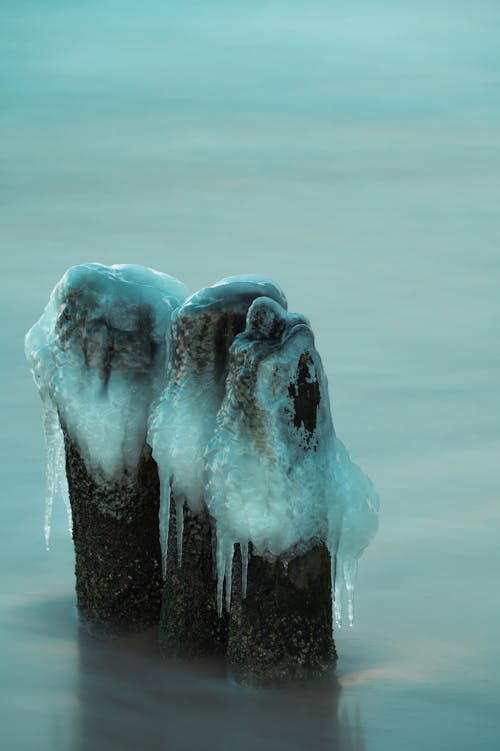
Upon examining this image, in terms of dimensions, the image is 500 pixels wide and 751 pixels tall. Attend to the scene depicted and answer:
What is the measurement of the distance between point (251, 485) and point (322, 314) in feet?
21.8

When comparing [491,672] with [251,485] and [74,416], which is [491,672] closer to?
[251,485]

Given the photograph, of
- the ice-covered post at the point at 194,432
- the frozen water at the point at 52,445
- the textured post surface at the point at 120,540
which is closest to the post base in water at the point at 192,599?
the ice-covered post at the point at 194,432

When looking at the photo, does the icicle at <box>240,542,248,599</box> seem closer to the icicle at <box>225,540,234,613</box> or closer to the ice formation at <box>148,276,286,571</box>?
the icicle at <box>225,540,234,613</box>

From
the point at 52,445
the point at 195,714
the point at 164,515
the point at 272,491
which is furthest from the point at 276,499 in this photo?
the point at 52,445

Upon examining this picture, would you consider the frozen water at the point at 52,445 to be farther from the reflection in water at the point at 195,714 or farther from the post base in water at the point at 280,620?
the post base in water at the point at 280,620

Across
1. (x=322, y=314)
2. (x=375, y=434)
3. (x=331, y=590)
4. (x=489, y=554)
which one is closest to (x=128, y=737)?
(x=331, y=590)

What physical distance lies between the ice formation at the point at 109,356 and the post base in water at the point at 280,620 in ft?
2.50

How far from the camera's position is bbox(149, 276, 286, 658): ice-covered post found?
21.2 ft

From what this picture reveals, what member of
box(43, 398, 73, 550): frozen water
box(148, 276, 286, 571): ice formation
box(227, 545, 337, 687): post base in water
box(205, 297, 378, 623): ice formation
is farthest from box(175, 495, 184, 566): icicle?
box(43, 398, 73, 550): frozen water

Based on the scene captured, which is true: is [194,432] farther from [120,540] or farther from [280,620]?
[280,620]

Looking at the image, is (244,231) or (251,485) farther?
(244,231)

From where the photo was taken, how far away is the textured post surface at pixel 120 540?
6859mm

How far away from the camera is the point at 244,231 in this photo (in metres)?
15.1

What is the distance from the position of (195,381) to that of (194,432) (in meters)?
0.18
